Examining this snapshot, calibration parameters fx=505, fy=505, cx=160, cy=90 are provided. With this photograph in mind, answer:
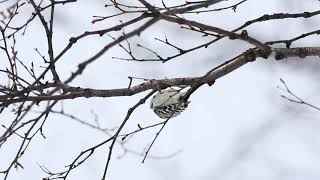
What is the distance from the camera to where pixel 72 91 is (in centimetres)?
133

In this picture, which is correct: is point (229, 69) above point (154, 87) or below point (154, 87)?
below

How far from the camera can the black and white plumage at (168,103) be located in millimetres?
1312

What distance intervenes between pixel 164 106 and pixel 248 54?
0.25 m

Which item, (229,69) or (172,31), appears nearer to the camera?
(229,69)

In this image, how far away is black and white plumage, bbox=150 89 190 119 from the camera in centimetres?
131

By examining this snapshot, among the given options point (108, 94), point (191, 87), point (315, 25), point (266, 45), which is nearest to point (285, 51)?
point (266, 45)

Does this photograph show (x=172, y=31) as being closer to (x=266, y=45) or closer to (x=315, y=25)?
(x=315, y=25)

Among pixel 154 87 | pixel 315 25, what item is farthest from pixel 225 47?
pixel 154 87

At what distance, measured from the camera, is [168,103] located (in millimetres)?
1311

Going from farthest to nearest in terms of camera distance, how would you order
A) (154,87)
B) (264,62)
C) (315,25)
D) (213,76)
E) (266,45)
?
(264,62) → (315,25) → (154,87) → (213,76) → (266,45)

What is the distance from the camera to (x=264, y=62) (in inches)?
116

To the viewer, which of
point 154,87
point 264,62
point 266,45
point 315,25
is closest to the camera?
point 266,45

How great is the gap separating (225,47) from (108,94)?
5.43 feet

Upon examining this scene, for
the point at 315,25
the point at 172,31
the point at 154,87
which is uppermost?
the point at 172,31
